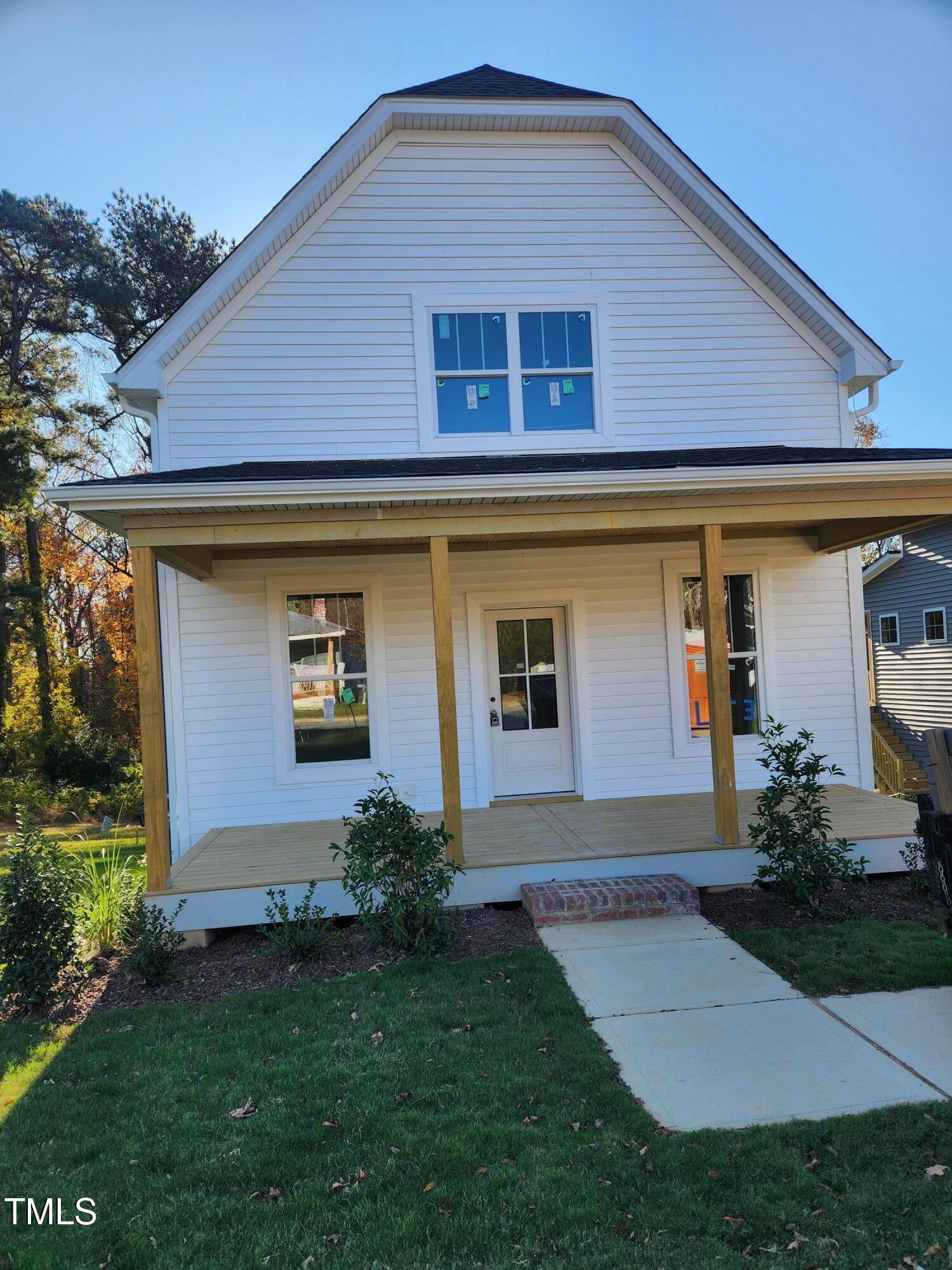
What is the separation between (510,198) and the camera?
8.12m

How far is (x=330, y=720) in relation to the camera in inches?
319

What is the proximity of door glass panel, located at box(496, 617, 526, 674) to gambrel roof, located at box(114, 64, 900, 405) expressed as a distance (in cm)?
415

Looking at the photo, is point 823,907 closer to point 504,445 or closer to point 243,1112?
point 243,1112

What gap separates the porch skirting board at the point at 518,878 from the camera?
5926mm

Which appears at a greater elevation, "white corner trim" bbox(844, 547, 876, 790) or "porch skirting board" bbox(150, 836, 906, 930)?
"white corner trim" bbox(844, 547, 876, 790)

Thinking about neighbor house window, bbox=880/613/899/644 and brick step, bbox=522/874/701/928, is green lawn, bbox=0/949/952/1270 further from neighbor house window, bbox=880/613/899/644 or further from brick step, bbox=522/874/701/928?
neighbor house window, bbox=880/613/899/644

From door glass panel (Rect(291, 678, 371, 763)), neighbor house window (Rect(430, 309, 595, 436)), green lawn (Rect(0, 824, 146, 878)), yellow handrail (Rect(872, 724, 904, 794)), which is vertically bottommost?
yellow handrail (Rect(872, 724, 904, 794))

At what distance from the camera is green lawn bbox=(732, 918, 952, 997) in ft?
15.3

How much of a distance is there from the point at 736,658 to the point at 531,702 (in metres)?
2.23

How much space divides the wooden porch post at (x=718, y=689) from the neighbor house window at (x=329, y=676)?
136 inches

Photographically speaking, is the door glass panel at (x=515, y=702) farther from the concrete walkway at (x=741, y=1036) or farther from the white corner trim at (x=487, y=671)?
the concrete walkway at (x=741, y=1036)

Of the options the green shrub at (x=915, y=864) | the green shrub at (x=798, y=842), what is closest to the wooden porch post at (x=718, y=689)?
the green shrub at (x=798, y=842)

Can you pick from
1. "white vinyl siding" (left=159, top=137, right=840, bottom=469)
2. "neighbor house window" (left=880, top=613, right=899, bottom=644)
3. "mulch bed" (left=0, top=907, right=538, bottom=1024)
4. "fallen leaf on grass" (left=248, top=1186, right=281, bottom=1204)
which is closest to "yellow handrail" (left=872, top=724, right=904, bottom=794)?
"neighbor house window" (left=880, top=613, right=899, bottom=644)

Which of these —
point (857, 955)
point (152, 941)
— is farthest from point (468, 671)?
point (857, 955)
